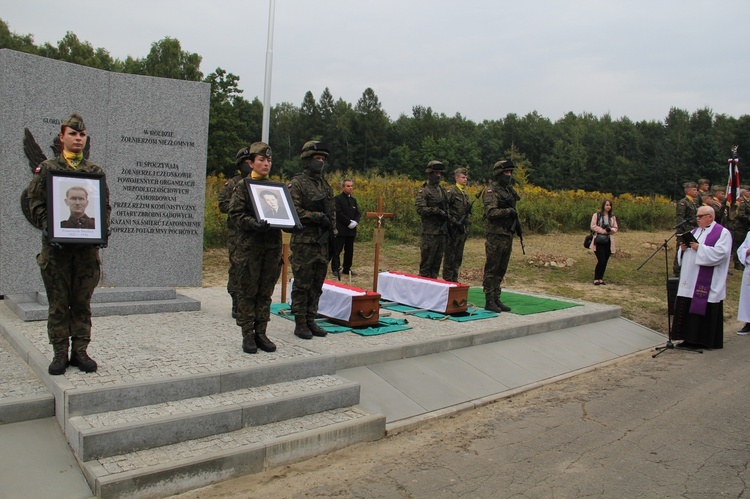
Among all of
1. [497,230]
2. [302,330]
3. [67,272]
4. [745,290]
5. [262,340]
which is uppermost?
[497,230]

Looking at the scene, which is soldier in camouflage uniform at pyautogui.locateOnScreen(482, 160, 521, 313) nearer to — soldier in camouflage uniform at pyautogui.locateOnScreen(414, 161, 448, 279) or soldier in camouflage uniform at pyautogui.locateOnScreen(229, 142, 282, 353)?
soldier in camouflage uniform at pyautogui.locateOnScreen(414, 161, 448, 279)

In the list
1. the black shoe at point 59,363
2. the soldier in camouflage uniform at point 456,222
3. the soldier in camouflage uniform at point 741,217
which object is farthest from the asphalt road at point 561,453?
the soldier in camouflage uniform at point 741,217

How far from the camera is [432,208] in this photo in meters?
10.2

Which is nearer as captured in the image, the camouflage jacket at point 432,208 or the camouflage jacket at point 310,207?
the camouflage jacket at point 310,207

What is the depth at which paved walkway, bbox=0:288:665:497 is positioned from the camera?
4.91 m

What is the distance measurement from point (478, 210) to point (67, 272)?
1895cm

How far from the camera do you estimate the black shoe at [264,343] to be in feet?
19.6

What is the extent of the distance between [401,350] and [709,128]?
76815mm

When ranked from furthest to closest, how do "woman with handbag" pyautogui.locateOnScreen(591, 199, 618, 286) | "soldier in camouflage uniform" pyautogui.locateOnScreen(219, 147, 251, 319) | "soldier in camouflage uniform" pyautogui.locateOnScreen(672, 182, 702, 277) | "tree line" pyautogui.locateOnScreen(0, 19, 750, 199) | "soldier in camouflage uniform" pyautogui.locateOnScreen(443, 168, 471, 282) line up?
"tree line" pyautogui.locateOnScreen(0, 19, 750, 199) < "soldier in camouflage uniform" pyautogui.locateOnScreen(672, 182, 702, 277) < "woman with handbag" pyautogui.locateOnScreen(591, 199, 618, 286) < "soldier in camouflage uniform" pyautogui.locateOnScreen(443, 168, 471, 282) < "soldier in camouflage uniform" pyautogui.locateOnScreen(219, 147, 251, 319)

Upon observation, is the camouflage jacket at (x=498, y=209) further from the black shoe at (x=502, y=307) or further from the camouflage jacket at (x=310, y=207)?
the camouflage jacket at (x=310, y=207)

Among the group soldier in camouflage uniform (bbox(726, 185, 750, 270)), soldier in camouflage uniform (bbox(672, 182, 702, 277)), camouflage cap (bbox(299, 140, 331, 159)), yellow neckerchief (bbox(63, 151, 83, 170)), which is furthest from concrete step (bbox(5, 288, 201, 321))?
soldier in camouflage uniform (bbox(726, 185, 750, 270))

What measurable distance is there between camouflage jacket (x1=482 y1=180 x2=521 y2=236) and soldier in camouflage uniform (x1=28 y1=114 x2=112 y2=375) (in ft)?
19.4

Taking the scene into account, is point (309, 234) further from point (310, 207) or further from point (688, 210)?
point (688, 210)

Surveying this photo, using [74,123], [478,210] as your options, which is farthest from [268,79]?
[478,210]
